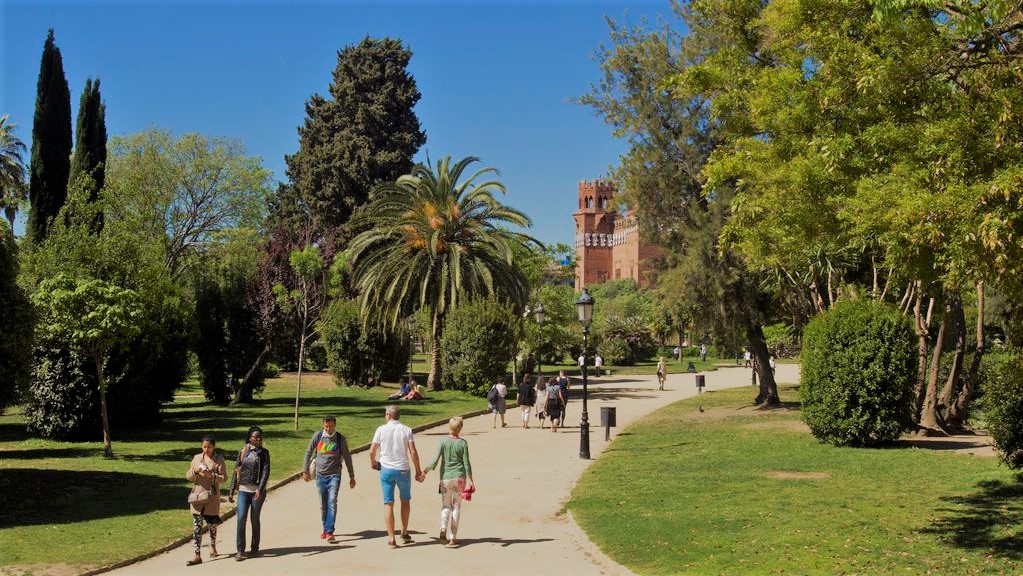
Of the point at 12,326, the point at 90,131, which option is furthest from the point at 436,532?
the point at 90,131

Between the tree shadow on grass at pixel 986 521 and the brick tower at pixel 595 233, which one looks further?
the brick tower at pixel 595 233

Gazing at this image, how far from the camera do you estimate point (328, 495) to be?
11.0m

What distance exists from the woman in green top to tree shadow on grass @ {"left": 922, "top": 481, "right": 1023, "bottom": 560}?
5.48 metres

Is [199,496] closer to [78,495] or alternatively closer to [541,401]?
[78,495]

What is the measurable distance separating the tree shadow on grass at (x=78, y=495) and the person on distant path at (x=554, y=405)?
36.5 ft

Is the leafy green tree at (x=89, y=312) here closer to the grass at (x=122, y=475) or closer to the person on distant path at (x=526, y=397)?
the grass at (x=122, y=475)

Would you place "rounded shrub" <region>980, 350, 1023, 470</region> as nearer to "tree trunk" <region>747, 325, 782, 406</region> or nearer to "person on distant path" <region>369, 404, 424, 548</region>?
"person on distant path" <region>369, 404, 424, 548</region>

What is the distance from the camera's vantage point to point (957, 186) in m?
8.70

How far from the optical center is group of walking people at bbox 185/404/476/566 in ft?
33.5

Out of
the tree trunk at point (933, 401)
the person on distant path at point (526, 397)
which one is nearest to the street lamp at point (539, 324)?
the person on distant path at point (526, 397)

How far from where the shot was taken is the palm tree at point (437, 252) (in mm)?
36125

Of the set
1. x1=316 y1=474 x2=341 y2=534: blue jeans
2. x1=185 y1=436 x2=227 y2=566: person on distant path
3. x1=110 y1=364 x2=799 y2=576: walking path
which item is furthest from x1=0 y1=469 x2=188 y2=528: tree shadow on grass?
x1=316 y1=474 x2=341 y2=534: blue jeans

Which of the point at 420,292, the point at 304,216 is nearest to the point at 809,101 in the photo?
the point at 420,292

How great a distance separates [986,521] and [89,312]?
15.5m
